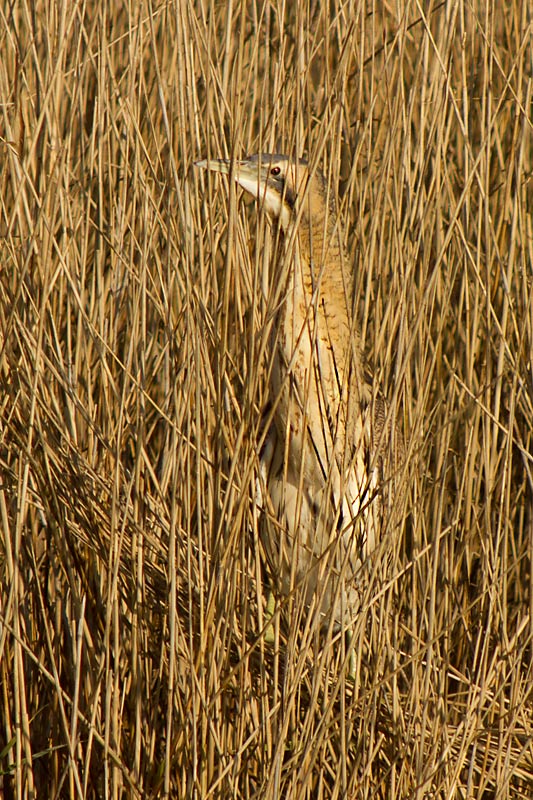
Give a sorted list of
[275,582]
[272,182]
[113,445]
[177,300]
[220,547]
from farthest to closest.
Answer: [177,300]
[272,182]
[113,445]
[275,582]
[220,547]

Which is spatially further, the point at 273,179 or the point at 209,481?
the point at 273,179

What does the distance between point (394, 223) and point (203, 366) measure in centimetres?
32

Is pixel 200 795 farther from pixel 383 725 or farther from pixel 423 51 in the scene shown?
pixel 423 51

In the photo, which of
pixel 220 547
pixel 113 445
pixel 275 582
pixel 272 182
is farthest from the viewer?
pixel 272 182

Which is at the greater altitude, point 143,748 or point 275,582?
point 275,582

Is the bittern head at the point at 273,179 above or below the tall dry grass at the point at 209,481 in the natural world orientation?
above

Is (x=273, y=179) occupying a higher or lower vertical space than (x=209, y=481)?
higher

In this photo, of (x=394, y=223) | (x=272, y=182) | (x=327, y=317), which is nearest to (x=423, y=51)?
(x=394, y=223)

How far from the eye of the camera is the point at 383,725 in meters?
1.47

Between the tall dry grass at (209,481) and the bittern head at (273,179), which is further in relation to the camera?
the bittern head at (273,179)

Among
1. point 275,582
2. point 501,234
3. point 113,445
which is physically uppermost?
point 501,234

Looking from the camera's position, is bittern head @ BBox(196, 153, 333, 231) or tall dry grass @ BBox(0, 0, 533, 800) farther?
bittern head @ BBox(196, 153, 333, 231)

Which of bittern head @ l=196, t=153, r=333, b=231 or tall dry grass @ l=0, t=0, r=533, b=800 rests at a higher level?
bittern head @ l=196, t=153, r=333, b=231

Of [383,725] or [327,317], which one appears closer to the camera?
[383,725]
